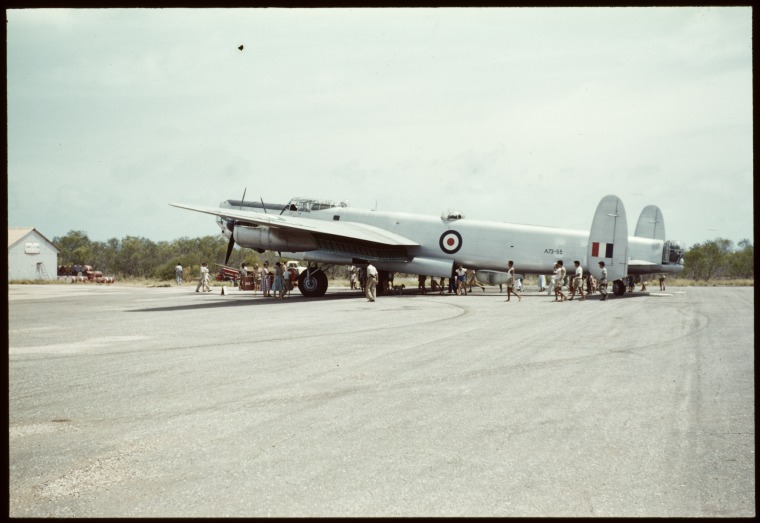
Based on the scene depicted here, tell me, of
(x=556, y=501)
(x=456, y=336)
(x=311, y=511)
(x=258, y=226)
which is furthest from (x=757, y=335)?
(x=258, y=226)

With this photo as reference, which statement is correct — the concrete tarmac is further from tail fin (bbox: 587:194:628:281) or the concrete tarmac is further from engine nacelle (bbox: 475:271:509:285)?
engine nacelle (bbox: 475:271:509:285)

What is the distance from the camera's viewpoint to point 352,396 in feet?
26.1

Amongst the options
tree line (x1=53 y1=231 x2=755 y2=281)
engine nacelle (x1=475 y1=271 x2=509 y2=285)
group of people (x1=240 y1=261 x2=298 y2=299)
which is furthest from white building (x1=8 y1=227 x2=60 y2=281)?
engine nacelle (x1=475 y1=271 x2=509 y2=285)

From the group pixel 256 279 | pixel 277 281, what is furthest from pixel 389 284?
pixel 256 279

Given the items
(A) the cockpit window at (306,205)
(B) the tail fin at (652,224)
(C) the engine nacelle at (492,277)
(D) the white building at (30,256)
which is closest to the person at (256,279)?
(A) the cockpit window at (306,205)

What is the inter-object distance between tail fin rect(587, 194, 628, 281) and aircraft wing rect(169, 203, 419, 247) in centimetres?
873

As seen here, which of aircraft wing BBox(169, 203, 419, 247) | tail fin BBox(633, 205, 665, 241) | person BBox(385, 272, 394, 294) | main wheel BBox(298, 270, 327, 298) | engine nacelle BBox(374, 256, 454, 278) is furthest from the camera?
tail fin BBox(633, 205, 665, 241)

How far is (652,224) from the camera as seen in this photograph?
3488cm

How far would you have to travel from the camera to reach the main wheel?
30.2 meters

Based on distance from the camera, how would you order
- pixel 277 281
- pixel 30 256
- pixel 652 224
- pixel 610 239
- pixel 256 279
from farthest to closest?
pixel 30 256
pixel 256 279
pixel 652 224
pixel 277 281
pixel 610 239

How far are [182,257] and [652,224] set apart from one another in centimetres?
5749

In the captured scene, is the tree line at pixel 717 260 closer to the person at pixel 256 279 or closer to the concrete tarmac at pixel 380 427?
the person at pixel 256 279

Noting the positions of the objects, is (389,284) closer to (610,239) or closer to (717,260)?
(610,239)

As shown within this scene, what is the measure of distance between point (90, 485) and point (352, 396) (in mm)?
3616
